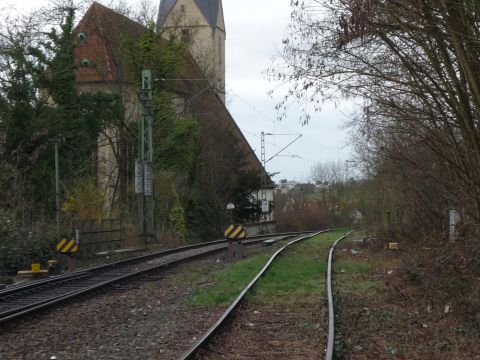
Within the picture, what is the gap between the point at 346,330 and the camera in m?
9.31

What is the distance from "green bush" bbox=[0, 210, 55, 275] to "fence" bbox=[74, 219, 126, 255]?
2.33m

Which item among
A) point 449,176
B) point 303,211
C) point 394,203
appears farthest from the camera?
point 303,211

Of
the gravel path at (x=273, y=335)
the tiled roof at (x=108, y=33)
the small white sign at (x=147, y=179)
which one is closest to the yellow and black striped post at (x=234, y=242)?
the small white sign at (x=147, y=179)

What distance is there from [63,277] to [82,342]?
8.05 m

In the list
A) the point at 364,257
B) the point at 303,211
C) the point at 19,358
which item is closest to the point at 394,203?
the point at 364,257

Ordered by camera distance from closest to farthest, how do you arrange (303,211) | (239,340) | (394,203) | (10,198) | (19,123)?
(239,340) → (10,198) → (19,123) → (394,203) → (303,211)

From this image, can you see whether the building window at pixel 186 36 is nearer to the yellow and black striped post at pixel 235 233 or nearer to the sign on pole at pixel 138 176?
the sign on pole at pixel 138 176

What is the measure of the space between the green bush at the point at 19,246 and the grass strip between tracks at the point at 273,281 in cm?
696

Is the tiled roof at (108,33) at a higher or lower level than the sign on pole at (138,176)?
higher

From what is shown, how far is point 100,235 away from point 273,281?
13.8m

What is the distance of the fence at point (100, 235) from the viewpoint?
25.8 metres

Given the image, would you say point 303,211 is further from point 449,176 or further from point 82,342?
point 82,342

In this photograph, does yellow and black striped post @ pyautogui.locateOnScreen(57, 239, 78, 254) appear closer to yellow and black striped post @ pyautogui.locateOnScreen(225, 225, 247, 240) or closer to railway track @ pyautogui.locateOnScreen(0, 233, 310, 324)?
railway track @ pyautogui.locateOnScreen(0, 233, 310, 324)

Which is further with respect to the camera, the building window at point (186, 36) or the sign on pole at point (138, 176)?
the building window at point (186, 36)
